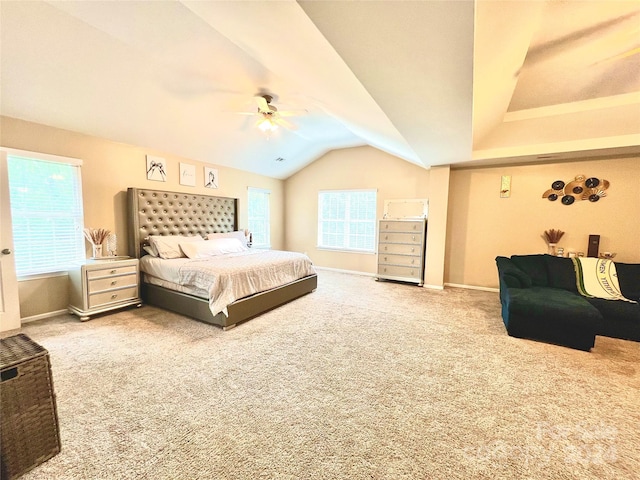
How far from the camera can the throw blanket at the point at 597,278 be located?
3246 mm

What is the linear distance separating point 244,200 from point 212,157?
1.19 metres

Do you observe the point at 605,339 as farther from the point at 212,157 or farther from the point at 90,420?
the point at 212,157

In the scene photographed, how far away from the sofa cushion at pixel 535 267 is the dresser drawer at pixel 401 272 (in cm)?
155

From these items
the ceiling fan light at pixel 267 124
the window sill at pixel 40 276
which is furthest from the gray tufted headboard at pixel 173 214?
the ceiling fan light at pixel 267 124

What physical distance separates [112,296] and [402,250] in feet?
15.4

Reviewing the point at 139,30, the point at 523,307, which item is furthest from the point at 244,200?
the point at 523,307

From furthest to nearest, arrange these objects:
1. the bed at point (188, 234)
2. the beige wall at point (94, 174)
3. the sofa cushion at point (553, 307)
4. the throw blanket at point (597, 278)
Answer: the throw blanket at point (597, 278) → the bed at point (188, 234) → the beige wall at point (94, 174) → the sofa cushion at point (553, 307)

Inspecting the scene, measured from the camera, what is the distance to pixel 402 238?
5043mm

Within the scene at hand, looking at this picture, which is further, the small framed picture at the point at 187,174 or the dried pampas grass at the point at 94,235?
the small framed picture at the point at 187,174

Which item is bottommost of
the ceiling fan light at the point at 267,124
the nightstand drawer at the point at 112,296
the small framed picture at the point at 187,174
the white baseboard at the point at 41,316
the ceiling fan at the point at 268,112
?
the white baseboard at the point at 41,316

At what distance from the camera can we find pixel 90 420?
5.32 feet

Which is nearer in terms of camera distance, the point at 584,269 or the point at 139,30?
the point at 139,30

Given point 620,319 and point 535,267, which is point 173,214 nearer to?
point 535,267

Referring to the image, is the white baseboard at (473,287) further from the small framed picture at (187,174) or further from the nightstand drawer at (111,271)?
the nightstand drawer at (111,271)
